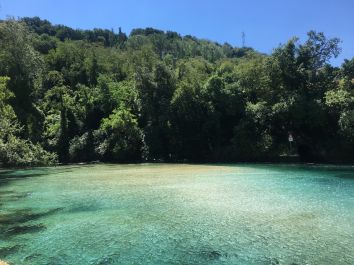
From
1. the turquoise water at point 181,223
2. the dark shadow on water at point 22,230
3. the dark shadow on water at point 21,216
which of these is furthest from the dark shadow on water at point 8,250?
the dark shadow on water at point 21,216

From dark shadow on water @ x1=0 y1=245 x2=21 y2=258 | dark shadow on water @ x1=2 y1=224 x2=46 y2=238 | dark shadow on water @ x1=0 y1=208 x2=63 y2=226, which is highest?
dark shadow on water @ x1=0 y1=208 x2=63 y2=226

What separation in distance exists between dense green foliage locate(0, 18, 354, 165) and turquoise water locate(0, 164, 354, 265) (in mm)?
16342

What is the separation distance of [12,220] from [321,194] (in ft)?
46.0

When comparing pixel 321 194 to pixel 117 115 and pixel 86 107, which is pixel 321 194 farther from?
pixel 86 107

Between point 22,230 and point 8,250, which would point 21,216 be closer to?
point 22,230

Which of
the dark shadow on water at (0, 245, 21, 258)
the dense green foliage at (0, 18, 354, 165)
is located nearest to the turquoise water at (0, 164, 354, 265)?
the dark shadow on water at (0, 245, 21, 258)

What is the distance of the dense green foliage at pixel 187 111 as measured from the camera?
40531 millimetres

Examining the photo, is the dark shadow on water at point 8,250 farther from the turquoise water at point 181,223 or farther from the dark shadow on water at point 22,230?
the dark shadow on water at point 22,230

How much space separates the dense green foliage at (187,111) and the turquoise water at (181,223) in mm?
16342

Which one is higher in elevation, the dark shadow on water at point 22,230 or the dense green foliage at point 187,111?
the dense green foliage at point 187,111

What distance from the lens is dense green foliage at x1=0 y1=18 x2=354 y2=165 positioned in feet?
133

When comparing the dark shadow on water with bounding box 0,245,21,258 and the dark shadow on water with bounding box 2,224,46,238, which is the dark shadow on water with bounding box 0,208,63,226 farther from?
the dark shadow on water with bounding box 0,245,21,258

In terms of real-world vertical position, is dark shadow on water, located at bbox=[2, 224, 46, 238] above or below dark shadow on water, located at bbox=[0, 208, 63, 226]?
below

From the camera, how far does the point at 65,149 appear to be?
54.8 metres
